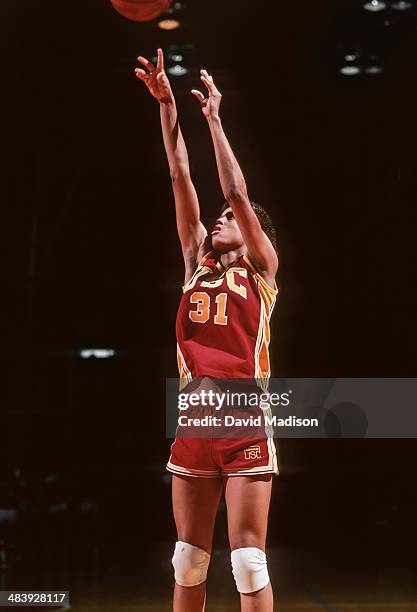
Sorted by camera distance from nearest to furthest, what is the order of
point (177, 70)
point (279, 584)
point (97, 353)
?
1. point (177, 70)
2. point (279, 584)
3. point (97, 353)

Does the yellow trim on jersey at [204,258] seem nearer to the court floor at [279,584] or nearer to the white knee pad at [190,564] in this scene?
the white knee pad at [190,564]

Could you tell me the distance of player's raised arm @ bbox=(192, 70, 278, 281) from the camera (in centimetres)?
369

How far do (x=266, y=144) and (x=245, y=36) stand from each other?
2.14 feet

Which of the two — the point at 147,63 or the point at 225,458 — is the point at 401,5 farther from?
the point at 225,458

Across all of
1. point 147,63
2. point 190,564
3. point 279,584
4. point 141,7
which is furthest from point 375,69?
point 279,584

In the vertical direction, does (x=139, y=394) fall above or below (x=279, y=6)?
below

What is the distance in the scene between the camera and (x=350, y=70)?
17.6 feet

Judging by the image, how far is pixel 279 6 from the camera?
5207 mm

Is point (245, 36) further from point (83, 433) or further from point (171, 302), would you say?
point (83, 433)

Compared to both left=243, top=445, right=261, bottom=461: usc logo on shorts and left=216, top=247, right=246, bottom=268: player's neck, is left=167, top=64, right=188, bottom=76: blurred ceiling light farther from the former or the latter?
left=243, top=445, right=261, bottom=461: usc logo on shorts

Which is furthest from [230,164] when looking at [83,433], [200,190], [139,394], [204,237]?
[83,433]

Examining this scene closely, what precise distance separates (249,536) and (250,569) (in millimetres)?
124

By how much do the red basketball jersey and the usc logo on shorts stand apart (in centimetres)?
32

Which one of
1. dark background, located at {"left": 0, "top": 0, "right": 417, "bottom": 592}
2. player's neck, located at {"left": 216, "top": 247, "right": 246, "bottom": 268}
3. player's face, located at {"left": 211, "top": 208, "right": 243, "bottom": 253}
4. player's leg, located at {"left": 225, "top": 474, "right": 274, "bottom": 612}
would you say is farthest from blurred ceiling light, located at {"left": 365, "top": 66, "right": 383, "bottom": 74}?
player's leg, located at {"left": 225, "top": 474, "right": 274, "bottom": 612}
